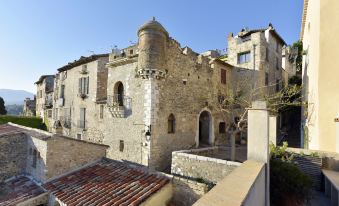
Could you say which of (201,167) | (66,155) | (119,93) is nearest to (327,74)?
(201,167)

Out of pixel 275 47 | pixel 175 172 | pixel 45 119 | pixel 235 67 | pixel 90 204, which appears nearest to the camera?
pixel 90 204

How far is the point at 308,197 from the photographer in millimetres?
7574

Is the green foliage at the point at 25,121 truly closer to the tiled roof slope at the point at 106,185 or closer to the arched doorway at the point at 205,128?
the tiled roof slope at the point at 106,185

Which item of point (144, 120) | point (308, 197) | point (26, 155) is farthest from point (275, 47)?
point (26, 155)

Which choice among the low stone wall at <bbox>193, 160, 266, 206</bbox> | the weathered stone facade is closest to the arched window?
the weathered stone facade

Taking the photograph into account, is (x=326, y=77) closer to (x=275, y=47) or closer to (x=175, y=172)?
(x=175, y=172)

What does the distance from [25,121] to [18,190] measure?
2235 cm

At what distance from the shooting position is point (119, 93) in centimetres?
1695

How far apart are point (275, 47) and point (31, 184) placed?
26.3 m

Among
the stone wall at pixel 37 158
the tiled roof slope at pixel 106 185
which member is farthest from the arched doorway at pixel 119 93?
the stone wall at pixel 37 158

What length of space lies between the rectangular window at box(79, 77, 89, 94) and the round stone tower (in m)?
9.94

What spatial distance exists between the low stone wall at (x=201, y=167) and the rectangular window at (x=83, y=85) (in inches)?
544

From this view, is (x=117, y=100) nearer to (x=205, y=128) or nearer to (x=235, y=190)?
(x=205, y=128)

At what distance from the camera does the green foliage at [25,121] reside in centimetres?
2734
